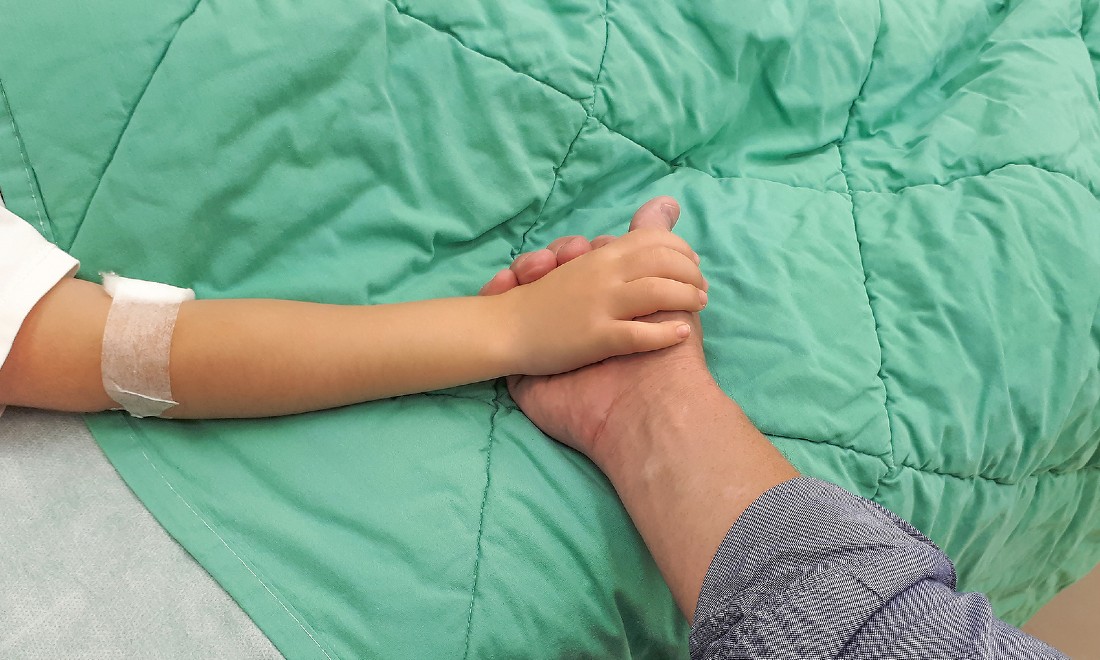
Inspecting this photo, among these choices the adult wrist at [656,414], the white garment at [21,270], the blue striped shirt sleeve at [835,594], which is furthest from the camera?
the adult wrist at [656,414]

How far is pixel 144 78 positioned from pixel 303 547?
437 mm

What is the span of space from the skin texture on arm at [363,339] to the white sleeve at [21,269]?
14mm

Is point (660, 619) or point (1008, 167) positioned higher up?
point (1008, 167)

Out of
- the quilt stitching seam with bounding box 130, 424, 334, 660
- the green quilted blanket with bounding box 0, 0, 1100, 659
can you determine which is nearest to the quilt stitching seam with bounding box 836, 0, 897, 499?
the green quilted blanket with bounding box 0, 0, 1100, 659

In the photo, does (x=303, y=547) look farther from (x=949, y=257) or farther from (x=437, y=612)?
(x=949, y=257)

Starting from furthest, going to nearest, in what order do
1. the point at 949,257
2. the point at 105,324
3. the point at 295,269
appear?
the point at 949,257
the point at 295,269
the point at 105,324

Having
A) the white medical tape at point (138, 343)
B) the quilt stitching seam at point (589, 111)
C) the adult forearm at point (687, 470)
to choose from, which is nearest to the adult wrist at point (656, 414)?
the adult forearm at point (687, 470)

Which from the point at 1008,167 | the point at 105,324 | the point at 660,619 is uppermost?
the point at 1008,167

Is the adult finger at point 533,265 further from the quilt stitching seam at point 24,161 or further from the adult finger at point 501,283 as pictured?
the quilt stitching seam at point 24,161

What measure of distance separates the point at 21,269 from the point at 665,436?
22.6 inches

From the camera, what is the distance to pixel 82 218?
0.71 metres

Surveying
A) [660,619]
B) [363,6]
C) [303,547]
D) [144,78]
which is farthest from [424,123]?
[660,619]

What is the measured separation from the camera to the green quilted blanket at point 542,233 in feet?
2.27

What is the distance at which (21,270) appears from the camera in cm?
65
